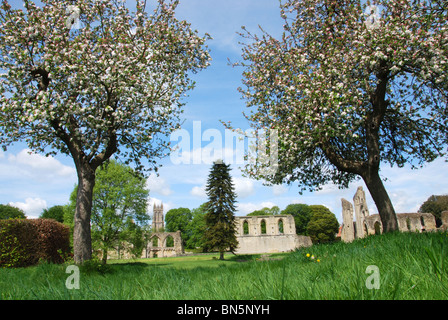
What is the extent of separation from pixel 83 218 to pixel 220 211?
110ft

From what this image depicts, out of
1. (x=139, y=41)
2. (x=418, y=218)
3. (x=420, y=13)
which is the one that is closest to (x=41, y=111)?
(x=139, y=41)

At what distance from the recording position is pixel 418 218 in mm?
44594

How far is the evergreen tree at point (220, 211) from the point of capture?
141 feet

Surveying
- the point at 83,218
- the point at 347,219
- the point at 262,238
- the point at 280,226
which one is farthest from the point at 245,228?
the point at 83,218

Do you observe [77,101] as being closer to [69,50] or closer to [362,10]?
[69,50]

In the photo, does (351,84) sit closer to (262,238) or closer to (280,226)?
(262,238)

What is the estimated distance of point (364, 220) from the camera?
157 feet

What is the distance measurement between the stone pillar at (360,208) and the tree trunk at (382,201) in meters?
38.5

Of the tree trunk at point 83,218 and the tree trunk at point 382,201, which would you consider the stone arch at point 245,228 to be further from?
the tree trunk at point 83,218

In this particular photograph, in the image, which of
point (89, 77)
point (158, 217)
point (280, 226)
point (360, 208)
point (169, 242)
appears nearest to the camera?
point (89, 77)

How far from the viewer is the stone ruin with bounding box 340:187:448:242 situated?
4406cm

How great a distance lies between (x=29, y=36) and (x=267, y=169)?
1093cm

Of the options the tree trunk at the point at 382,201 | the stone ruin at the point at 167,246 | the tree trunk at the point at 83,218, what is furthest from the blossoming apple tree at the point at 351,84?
the stone ruin at the point at 167,246

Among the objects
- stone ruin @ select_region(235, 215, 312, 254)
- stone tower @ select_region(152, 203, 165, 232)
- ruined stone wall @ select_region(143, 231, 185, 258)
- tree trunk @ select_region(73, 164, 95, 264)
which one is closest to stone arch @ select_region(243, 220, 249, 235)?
stone ruin @ select_region(235, 215, 312, 254)
